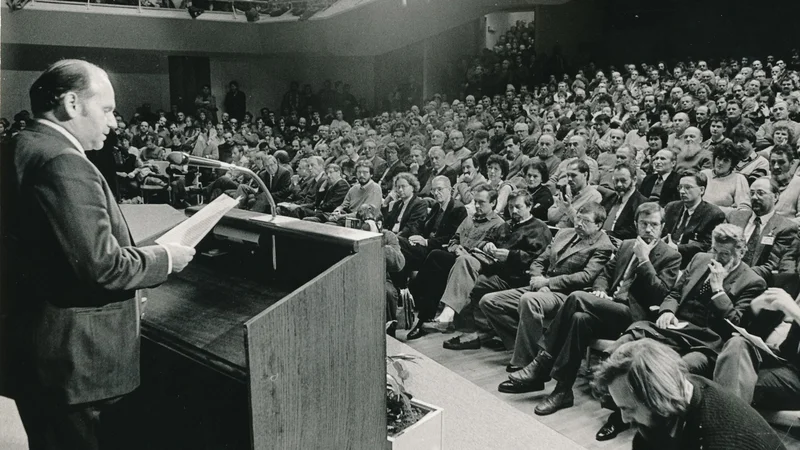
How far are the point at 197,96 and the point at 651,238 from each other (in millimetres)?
7700

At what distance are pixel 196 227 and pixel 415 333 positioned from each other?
2.49 metres

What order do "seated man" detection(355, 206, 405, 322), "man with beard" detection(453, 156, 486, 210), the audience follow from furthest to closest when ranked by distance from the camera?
"man with beard" detection(453, 156, 486, 210)
"seated man" detection(355, 206, 405, 322)
the audience

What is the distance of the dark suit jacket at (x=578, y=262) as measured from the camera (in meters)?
3.21

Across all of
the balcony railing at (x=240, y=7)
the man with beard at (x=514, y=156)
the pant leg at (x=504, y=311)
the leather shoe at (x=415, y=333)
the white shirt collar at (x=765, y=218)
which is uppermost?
the balcony railing at (x=240, y=7)

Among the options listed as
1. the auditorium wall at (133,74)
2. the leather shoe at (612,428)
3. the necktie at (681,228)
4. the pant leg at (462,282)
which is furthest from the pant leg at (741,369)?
the auditorium wall at (133,74)

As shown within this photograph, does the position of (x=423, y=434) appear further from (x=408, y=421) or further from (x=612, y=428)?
(x=612, y=428)

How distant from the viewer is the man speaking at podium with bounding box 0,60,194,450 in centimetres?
129

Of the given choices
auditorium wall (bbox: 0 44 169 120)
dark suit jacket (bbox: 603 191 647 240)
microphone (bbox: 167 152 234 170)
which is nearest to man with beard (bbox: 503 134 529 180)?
dark suit jacket (bbox: 603 191 647 240)

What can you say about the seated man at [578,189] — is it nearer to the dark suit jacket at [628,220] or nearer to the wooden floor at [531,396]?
the dark suit jacket at [628,220]

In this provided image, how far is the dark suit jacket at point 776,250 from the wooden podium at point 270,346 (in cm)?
204

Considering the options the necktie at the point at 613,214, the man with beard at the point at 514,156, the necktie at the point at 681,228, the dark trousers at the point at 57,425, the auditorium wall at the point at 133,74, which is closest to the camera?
the dark trousers at the point at 57,425

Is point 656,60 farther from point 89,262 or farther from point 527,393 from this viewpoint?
point 89,262

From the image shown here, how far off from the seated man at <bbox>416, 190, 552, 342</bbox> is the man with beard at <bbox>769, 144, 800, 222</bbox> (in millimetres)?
1234

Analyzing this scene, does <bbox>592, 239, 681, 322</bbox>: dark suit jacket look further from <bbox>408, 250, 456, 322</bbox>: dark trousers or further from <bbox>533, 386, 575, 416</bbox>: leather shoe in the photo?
<bbox>408, 250, 456, 322</bbox>: dark trousers
